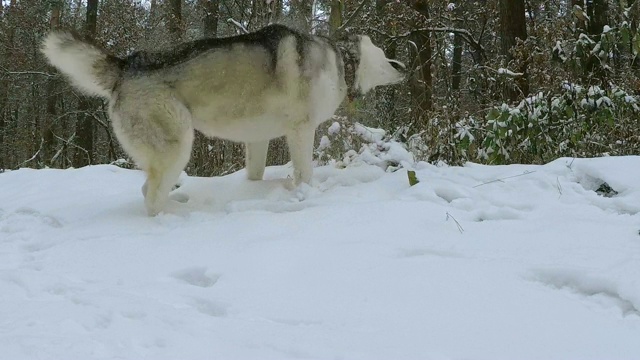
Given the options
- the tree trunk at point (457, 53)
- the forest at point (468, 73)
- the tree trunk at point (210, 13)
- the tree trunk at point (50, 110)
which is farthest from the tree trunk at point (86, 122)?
the tree trunk at point (457, 53)

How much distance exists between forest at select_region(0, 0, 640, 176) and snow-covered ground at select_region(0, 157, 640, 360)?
4.85 feet

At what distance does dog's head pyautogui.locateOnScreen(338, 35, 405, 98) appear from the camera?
510 centimetres

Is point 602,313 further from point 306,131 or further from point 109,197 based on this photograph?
point 109,197

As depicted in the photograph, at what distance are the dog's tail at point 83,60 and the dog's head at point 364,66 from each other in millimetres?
1974

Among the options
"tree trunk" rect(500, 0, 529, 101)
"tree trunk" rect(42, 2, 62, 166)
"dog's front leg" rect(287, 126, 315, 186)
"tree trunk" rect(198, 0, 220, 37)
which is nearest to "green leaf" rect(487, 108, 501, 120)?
"dog's front leg" rect(287, 126, 315, 186)

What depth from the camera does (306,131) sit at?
4766mm

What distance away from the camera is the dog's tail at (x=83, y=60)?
4.23m

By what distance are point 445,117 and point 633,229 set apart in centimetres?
294

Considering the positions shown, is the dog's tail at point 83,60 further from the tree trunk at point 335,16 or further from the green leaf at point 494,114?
the tree trunk at point 335,16

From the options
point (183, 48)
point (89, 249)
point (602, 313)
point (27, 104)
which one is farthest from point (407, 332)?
point (27, 104)

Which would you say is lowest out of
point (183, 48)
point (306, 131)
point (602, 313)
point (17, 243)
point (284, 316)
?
point (17, 243)

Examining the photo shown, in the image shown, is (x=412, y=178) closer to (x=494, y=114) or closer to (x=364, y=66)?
(x=364, y=66)

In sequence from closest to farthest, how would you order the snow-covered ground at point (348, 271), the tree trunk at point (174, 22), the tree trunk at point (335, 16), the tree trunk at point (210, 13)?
1. the snow-covered ground at point (348, 271)
2. the tree trunk at point (335, 16)
3. the tree trunk at point (174, 22)
4. the tree trunk at point (210, 13)

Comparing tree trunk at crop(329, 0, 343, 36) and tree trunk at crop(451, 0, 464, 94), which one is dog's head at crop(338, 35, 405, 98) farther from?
tree trunk at crop(451, 0, 464, 94)
